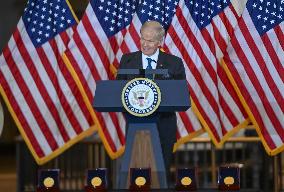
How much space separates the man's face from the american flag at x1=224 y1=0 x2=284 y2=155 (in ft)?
4.78

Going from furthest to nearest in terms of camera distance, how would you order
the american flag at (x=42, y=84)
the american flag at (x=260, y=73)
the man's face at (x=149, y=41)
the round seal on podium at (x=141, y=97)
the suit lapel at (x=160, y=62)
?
1. the american flag at (x=42, y=84)
2. the american flag at (x=260, y=73)
3. the suit lapel at (x=160, y=62)
4. the man's face at (x=149, y=41)
5. the round seal on podium at (x=141, y=97)

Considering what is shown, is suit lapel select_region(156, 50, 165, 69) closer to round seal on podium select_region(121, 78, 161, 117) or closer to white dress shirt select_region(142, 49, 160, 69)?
white dress shirt select_region(142, 49, 160, 69)

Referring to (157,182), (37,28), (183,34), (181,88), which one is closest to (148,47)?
(181,88)

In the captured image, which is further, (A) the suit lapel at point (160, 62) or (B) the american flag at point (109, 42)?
(B) the american flag at point (109, 42)

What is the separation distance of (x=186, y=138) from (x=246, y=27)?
130 centimetres

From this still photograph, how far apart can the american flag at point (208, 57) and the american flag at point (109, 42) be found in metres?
0.21

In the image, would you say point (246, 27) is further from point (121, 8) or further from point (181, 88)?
point (181, 88)

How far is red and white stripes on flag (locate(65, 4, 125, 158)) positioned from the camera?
716 centimetres

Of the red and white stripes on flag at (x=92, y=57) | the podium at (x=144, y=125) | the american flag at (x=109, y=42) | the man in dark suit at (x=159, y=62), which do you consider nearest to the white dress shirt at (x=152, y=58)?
the man in dark suit at (x=159, y=62)

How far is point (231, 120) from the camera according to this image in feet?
23.5

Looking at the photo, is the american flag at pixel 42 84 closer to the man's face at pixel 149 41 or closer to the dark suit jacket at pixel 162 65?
the dark suit jacket at pixel 162 65

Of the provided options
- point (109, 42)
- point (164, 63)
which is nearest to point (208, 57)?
point (109, 42)

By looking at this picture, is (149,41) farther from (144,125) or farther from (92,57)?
(92,57)

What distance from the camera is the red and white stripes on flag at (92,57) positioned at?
716 cm
